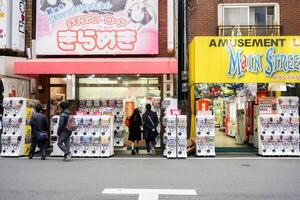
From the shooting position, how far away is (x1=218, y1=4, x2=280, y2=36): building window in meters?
19.9

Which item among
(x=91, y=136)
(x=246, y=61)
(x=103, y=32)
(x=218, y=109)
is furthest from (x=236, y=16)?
(x=218, y=109)

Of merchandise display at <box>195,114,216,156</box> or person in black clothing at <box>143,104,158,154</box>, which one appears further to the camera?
person in black clothing at <box>143,104,158,154</box>

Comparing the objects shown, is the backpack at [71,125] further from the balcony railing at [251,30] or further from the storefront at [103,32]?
the balcony railing at [251,30]

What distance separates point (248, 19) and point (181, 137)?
729 cm

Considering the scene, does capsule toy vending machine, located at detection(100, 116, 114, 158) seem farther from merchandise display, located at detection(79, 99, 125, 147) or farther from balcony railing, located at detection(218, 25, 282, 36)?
balcony railing, located at detection(218, 25, 282, 36)

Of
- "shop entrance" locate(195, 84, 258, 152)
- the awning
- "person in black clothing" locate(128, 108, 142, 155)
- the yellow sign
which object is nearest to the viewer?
the yellow sign

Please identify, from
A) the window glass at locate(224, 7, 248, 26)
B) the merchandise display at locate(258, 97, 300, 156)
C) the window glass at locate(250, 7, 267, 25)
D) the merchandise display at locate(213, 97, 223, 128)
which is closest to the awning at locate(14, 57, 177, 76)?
the merchandise display at locate(258, 97, 300, 156)

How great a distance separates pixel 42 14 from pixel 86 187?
10645mm

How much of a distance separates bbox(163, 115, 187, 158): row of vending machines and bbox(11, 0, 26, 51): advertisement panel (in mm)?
6707

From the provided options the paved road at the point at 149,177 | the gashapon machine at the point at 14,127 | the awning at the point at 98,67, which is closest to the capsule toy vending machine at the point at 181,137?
the paved road at the point at 149,177

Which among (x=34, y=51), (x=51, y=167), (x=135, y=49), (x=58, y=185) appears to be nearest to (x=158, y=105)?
(x=135, y=49)

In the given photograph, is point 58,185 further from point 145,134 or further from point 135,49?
point 135,49

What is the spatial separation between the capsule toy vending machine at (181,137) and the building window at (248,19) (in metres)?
5.77

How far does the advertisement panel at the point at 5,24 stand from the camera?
1728cm
